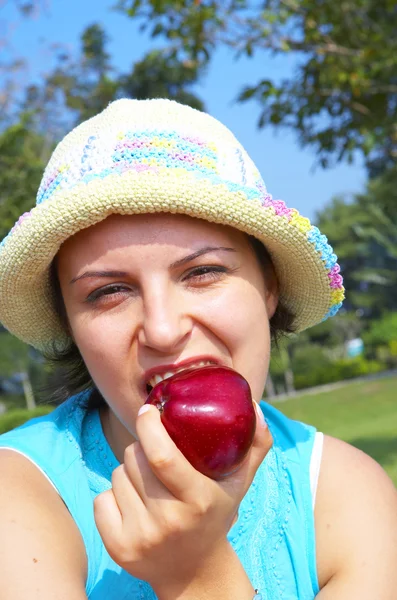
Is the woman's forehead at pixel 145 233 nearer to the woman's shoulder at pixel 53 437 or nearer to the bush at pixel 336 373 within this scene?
the woman's shoulder at pixel 53 437

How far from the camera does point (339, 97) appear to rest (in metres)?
7.03

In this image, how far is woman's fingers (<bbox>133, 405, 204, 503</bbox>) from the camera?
4.88ft

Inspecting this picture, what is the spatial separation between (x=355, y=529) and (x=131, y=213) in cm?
118

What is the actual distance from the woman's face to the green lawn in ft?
13.6

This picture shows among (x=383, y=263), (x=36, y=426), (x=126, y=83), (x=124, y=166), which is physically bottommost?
(x=383, y=263)

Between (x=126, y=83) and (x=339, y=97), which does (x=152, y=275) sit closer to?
(x=339, y=97)

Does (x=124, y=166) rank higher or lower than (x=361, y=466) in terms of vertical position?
higher

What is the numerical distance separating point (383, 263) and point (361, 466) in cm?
4534

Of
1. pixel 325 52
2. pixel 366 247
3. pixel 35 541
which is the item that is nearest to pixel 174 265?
pixel 35 541

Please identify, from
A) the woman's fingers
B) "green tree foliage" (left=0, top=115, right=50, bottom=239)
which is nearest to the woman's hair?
the woman's fingers

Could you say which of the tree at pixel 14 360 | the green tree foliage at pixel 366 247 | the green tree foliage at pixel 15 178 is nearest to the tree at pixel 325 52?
the green tree foliage at pixel 15 178

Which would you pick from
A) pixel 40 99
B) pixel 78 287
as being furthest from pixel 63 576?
pixel 40 99

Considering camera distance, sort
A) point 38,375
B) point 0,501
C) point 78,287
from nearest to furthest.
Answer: point 0,501
point 78,287
point 38,375

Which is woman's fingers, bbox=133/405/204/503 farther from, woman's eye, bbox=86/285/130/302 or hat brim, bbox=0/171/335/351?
hat brim, bbox=0/171/335/351
